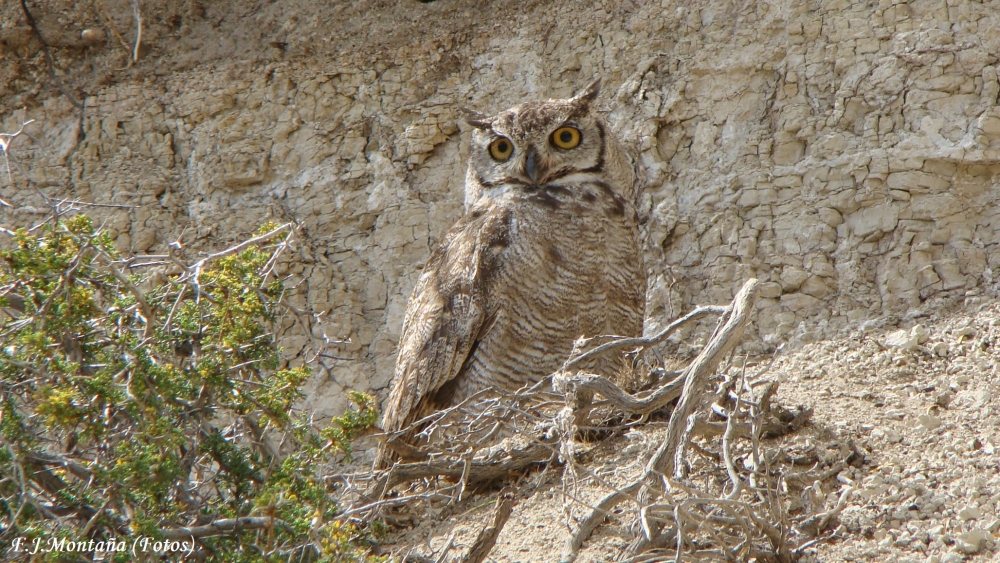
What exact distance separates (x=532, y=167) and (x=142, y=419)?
1.99 meters

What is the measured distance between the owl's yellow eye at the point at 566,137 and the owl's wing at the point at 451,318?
0.40 m

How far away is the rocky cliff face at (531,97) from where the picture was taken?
3.93 meters

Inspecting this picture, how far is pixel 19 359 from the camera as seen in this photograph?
7.16 feet

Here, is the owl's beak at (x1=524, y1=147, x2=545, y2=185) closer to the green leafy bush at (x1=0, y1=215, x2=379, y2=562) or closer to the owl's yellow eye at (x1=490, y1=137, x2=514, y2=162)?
the owl's yellow eye at (x1=490, y1=137, x2=514, y2=162)

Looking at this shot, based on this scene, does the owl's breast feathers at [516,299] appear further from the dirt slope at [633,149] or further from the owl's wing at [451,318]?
the dirt slope at [633,149]

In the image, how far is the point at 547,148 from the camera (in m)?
3.77

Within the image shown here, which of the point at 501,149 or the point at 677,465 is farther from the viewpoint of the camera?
the point at 501,149

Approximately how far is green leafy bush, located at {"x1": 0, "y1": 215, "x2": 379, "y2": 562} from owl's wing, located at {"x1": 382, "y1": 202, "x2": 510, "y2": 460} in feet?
3.60

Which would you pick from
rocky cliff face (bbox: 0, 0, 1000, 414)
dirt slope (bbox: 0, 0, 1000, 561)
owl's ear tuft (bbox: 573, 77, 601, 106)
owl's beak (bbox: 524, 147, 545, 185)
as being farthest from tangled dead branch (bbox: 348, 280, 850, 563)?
owl's ear tuft (bbox: 573, 77, 601, 106)

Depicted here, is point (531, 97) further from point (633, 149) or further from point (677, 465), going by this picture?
point (677, 465)

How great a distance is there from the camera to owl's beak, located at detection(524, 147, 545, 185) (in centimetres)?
372

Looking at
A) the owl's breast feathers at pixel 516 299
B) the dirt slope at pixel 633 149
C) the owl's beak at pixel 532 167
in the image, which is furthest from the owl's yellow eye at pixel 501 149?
the dirt slope at pixel 633 149

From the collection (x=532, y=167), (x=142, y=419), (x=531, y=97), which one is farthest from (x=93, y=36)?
(x=142, y=419)

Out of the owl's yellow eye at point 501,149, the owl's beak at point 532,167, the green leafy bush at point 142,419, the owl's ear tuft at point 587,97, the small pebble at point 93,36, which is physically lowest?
the green leafy bush at point 142,419
